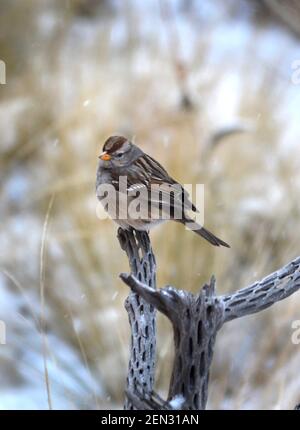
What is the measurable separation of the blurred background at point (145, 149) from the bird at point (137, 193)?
0.68 meters

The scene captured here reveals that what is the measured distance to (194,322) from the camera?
1186 millimetres

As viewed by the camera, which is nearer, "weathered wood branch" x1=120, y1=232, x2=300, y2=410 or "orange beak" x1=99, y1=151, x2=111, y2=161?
"weathered wood branch" x1=120, y1=232, x2=300, y2=410

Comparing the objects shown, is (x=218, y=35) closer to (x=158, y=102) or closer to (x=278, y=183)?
(x=158, y=102)

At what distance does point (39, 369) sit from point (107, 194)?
108cm

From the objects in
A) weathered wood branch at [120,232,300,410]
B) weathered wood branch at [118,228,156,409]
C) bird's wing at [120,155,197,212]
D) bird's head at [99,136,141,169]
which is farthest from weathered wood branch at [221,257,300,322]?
bird's head at [99,136,141,169]

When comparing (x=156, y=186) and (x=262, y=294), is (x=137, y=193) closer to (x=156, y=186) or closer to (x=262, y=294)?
(x=156, y=186)

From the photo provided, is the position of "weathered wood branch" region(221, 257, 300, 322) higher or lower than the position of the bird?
lower

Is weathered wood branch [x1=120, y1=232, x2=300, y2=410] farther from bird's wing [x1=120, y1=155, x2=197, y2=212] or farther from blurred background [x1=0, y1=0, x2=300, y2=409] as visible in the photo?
blurred background [x1=0, y1=0, x2=300, y2=409]

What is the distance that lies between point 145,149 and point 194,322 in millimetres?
1379

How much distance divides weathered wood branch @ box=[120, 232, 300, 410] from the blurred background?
773mm

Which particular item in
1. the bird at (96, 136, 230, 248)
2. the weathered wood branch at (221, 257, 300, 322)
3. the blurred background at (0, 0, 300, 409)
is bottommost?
the weathered wood branch at (221, 257, 300, 322)

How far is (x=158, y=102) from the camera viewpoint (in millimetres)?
2721

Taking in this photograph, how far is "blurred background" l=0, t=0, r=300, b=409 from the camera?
226 cm

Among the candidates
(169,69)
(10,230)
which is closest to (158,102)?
(169,69)
